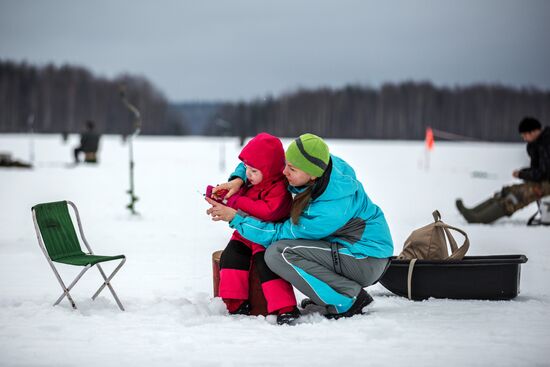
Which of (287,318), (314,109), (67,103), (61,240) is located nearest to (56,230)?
(61,240)

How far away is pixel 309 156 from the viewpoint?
4137 millimetres

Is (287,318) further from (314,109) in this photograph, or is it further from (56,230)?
(314,109)

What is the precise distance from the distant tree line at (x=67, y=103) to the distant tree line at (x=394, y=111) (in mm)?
9851

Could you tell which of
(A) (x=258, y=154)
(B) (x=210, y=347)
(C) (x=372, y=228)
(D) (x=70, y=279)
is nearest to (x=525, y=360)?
(C) (x=372, y=228)

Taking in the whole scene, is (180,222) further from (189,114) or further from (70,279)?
(189,114)

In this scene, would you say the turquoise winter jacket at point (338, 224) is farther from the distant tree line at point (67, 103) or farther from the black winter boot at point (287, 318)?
the distant tree line at point (67, 103)

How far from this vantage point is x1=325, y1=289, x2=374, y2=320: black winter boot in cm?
441

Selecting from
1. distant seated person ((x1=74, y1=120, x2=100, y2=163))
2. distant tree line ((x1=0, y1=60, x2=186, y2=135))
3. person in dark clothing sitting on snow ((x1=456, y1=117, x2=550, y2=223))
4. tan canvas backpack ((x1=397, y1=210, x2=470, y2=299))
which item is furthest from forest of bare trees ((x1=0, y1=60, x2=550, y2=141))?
tan canvas backpack ((x1=397, y1=210, x2=470, y2=299))

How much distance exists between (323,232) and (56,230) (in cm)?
188

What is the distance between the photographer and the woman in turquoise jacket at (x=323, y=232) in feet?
13.8

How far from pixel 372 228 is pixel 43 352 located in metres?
2.15

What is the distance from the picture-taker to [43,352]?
361cm

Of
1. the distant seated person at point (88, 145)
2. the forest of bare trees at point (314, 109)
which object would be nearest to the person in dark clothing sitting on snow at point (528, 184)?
the distant seated person at point (88, 145)

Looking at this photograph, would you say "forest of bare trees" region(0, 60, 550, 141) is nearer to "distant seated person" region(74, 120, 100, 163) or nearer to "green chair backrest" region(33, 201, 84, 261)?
"distant seated person" region(74, 120, 100, 163)
